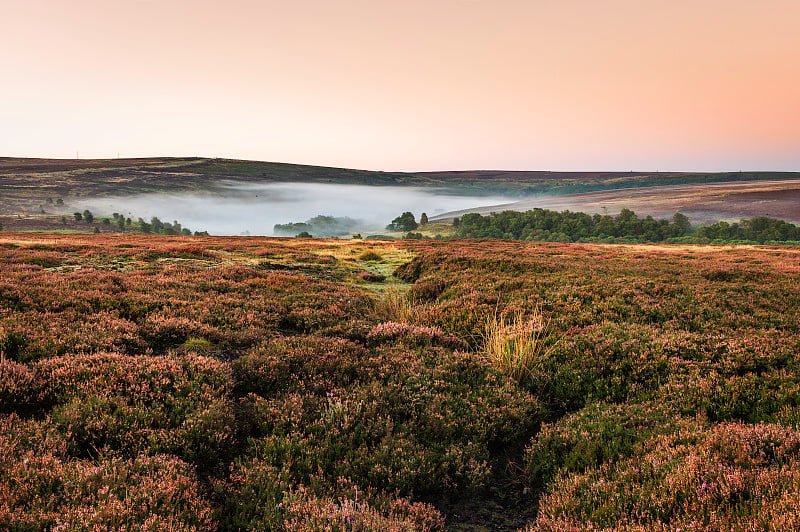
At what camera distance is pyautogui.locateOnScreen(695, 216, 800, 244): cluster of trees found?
132750 mm

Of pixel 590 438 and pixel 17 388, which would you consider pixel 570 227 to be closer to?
pixel 590 438

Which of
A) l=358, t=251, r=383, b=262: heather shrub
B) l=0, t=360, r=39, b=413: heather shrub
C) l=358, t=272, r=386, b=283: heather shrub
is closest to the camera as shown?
l=0, t=360, r=39, b=413: heather shrub

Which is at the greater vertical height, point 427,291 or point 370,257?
point 427,291

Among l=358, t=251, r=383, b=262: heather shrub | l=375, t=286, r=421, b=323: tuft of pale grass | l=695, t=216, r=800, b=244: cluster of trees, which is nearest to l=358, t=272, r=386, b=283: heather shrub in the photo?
l=375, t=286, r=421, b=323: tuft of pale grass

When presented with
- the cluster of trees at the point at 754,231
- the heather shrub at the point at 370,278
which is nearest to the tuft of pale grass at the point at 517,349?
the heather shrub at the point at 370,278

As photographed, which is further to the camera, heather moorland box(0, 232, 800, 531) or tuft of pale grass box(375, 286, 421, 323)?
tuft of pale grass box(375, 286, 421, 323)

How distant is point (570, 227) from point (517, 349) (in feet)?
594

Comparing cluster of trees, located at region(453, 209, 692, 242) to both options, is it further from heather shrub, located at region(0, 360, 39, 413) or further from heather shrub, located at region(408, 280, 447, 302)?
heather shrub, located at region(0, 360, 39, 413)

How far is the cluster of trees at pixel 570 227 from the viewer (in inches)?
6225

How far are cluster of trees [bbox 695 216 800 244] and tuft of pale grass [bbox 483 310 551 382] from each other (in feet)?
543

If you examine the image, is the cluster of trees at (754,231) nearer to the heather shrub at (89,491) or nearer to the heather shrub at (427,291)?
the heather shrub at (427,291)

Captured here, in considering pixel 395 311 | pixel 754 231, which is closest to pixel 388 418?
pixel 395 311

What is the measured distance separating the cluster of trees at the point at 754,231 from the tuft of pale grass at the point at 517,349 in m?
166

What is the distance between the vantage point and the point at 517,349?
8328 millimetres
